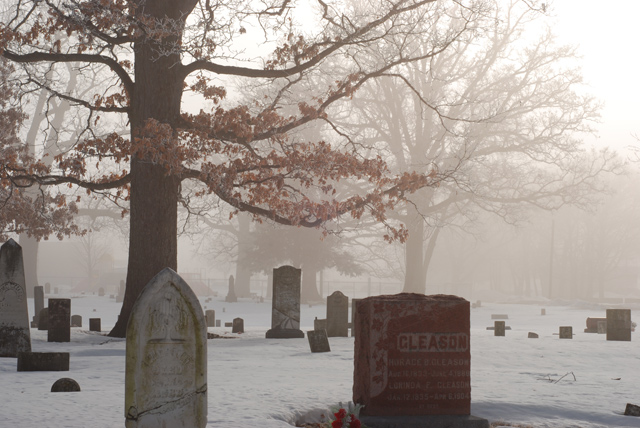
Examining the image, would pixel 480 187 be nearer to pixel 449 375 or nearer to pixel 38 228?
pixel 38 228

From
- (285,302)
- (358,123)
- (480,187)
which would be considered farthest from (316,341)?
(358,123)

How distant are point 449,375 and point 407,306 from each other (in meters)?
0.81

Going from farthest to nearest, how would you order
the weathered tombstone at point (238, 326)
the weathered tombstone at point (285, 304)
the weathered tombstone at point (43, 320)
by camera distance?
the weathered tombstone at point (238, 326) → the weathered tombstone at point (43, 320) → the weathered tombstone at point (285, 304)

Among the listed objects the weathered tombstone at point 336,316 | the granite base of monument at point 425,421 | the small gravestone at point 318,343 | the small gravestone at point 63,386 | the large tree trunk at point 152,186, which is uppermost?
the large tree trunk at point 152,186

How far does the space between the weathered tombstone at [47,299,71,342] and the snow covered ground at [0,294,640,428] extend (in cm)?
31

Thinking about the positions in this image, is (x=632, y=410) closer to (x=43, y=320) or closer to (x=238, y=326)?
(x=238, y=326)

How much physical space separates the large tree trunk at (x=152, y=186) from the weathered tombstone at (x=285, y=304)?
111 inches

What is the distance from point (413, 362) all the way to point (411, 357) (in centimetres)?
6

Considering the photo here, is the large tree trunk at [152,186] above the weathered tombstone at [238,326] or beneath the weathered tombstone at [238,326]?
above

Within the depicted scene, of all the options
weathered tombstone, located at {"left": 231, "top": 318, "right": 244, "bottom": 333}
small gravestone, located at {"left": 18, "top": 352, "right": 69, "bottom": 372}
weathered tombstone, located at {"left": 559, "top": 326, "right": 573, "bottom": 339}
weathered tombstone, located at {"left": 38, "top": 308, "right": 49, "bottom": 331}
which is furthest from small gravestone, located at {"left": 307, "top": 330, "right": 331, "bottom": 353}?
weathered tombstone, located at {"left": 38, "top": 308, "right": 49, "bottom": 331}

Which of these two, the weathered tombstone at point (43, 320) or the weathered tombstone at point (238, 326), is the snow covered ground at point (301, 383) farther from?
the weathered tombstone at point (238, 326)

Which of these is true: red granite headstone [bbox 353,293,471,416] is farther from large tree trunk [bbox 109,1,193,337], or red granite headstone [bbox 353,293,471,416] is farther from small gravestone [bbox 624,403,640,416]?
large tree trunk [bbox 109,1,193,337]

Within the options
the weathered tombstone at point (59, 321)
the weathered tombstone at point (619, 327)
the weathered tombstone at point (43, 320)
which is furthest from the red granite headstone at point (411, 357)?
the weathered tombstone at point (43, 320)

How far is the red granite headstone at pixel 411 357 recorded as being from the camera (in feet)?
23.7
